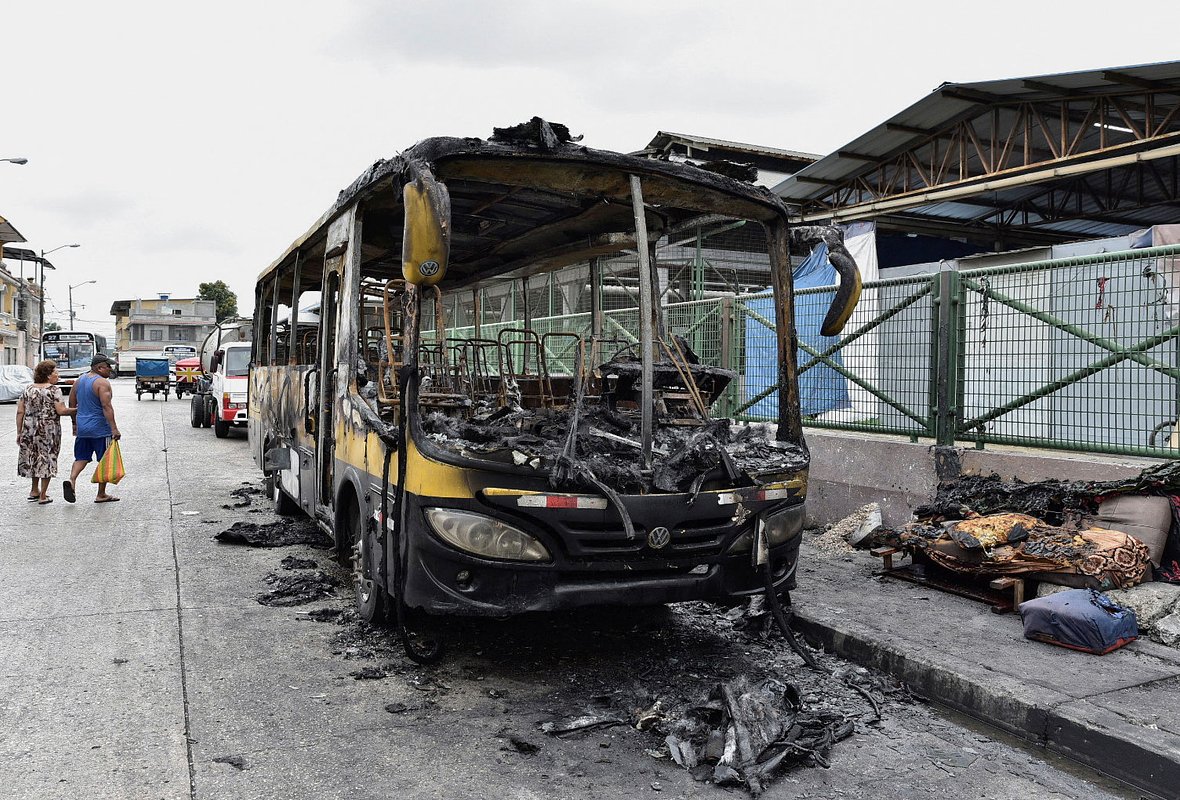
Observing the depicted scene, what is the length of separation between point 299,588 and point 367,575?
142 centimetres

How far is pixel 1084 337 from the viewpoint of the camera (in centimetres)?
588

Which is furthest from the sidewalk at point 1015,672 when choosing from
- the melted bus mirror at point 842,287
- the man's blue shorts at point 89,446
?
the man's blue shorts at point 89,446

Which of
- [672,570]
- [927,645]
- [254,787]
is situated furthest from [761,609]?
[254,787]

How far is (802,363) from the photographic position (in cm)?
841

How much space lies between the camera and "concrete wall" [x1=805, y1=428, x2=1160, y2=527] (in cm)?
586

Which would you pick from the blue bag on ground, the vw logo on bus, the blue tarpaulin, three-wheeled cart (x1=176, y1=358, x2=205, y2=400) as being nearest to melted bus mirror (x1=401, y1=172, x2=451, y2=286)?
the vw logo on bus

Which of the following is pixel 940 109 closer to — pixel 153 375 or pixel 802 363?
pixel 802 363

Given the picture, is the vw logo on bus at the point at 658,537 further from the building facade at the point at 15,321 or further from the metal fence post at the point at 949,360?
the building facade at the point at 15,321

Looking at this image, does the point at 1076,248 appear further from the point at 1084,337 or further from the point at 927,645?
the point at 927,645

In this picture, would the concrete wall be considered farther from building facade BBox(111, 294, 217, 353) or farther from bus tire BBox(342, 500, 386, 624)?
building facade BBox(111, 294, 217, 353)

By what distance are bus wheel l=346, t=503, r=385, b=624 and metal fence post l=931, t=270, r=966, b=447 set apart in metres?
4.40

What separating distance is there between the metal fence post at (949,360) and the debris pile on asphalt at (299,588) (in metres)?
4.67

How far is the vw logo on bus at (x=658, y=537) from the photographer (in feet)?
12.9

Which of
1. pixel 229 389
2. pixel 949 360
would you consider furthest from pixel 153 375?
pixel 949 360
